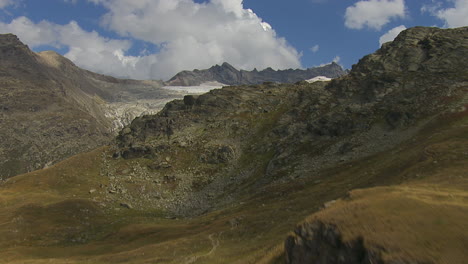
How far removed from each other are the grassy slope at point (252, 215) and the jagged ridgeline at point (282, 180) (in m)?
0.17

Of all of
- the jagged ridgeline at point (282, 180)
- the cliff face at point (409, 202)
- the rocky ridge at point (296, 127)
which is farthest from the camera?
the rocky ridge at point (296, 127)

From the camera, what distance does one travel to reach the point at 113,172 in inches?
5148

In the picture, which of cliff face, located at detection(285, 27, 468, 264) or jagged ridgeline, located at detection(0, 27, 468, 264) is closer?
cliff face, located at detection(285, 27, 468, 264)

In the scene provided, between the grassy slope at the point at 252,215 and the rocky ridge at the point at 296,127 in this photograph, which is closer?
the grassy slope at the point at 252,215

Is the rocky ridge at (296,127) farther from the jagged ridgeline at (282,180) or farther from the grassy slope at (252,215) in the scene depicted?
the grassy slope at (252,215)

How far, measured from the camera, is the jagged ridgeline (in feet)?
65.0

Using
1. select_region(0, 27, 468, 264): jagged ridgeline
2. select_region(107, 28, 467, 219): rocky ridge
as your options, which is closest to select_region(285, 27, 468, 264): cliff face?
select_region(0, 27, 468, 264): jagged ridgeline

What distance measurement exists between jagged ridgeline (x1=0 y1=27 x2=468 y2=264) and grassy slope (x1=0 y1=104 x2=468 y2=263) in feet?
0.57

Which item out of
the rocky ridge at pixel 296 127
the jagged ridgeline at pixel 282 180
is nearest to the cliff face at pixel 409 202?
the jagged ridgeline at pixel 282 180

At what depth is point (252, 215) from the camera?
62.1 metres

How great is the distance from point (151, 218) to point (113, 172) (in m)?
39.3

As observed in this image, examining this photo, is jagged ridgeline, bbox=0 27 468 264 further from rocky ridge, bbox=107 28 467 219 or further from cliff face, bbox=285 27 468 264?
rocky ridge, bbox=107 28 467 219

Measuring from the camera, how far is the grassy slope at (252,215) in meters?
18.7

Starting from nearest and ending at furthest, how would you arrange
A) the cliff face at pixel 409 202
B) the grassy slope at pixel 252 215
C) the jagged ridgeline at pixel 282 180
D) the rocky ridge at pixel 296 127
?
the cliff face at pixel 409 202, the grassy slope at pixel 252 215, the jagged ridgeline at pixel 282 180, the rocky ridge at pixel 296 127
